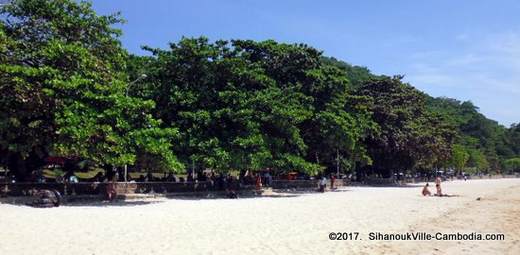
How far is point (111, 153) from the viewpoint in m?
26.0

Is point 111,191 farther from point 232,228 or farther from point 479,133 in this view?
point 479,133

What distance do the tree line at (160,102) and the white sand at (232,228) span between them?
3795 mm

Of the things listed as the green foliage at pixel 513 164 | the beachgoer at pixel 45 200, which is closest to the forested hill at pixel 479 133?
the green foliage at pixel 513 164

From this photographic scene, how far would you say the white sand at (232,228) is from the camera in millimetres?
14578

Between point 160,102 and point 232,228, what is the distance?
17825mm

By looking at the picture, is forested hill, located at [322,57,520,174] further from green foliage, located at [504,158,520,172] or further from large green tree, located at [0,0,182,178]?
large green tree, located at [0,0,182,178]

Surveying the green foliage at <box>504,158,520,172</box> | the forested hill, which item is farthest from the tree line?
the green foliage at <box>504,158,520,172</box>

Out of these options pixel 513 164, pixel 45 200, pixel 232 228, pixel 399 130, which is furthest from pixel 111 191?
pixel 513 164

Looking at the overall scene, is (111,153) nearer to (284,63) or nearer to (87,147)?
(87,147)

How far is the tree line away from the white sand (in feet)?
12.4

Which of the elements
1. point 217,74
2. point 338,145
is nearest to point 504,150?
point 338,145

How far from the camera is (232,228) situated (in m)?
18.6

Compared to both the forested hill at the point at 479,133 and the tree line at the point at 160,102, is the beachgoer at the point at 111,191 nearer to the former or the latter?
the tree line at the point at 160,102

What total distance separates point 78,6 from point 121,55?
12.5ft
